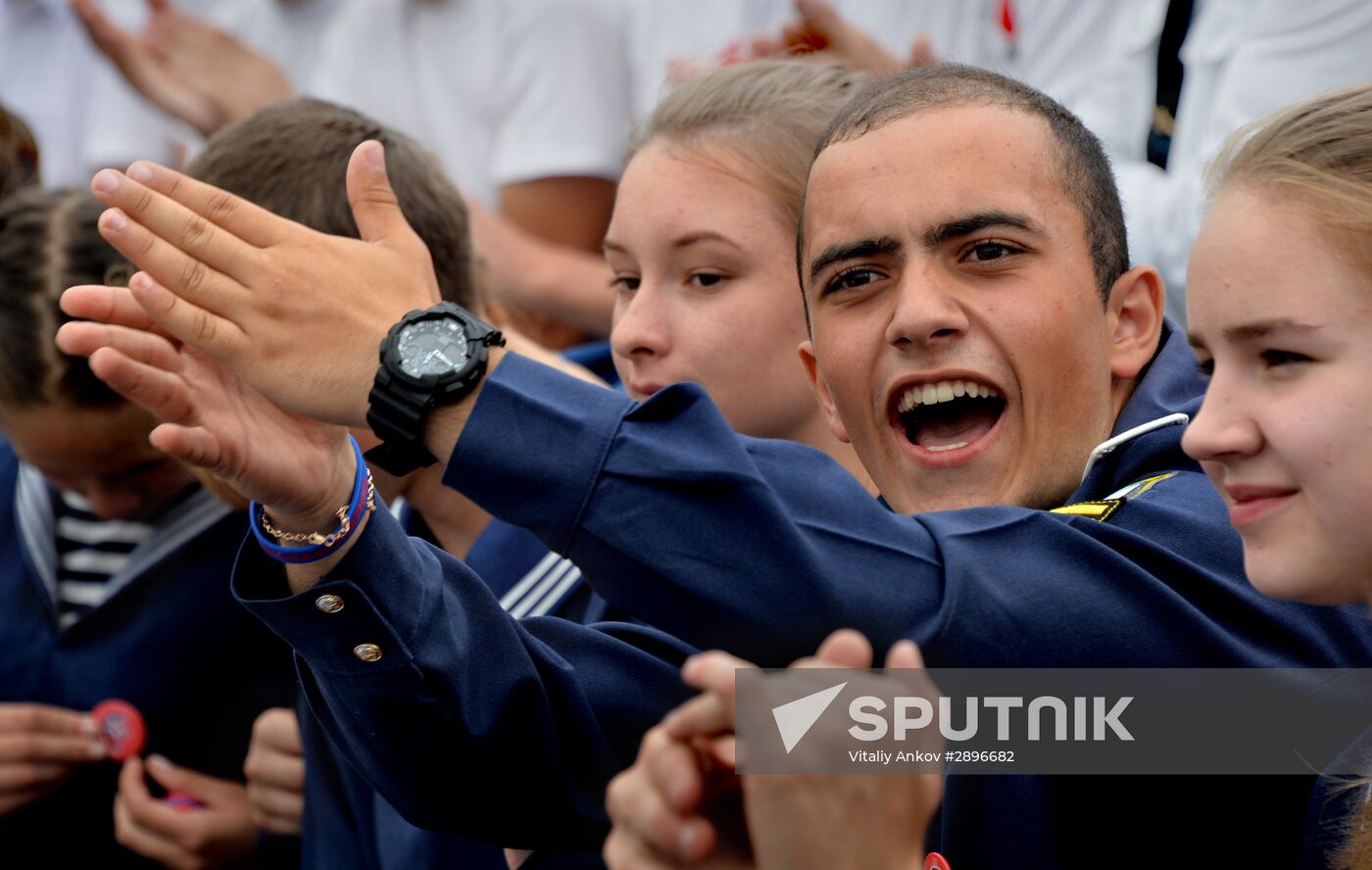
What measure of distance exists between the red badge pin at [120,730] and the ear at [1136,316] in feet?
6.12

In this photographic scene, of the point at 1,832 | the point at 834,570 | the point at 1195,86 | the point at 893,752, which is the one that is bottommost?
the point at 1,832

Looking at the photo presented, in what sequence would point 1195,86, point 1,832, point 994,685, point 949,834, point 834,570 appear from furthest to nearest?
point 1195,86 < point 1,832 < point 949,834 < point 994,685 < point 834,570

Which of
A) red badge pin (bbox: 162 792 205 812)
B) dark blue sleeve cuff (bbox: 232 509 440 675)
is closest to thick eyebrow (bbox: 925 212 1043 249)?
dark blue sleeve cuff (bbox: 232 509 440 675)

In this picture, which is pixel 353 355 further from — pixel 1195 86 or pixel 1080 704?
pixel 1195 86

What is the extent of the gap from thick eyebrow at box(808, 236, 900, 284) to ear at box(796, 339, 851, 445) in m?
0.14

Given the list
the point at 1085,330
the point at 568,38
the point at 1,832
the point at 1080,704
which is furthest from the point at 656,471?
the point at 568,38

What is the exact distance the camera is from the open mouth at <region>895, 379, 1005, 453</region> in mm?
1966

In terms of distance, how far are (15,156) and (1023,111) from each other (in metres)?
2.75

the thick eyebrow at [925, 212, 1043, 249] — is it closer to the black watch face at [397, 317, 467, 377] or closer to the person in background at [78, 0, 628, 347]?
the black watch face at [397, 317, 467, 377]

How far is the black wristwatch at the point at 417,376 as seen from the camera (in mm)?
1542

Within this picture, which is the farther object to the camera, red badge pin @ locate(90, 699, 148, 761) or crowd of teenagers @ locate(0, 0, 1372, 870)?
red badge pin @ locate(90, 699, 148, 761)

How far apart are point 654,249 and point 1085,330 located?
0.75 m

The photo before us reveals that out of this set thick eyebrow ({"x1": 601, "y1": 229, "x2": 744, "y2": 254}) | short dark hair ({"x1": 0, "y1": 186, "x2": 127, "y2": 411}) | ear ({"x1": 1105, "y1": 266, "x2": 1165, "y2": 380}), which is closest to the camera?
ear ({"x1": 1105, "y1": 266, "x2": 1165, "y2": 380})

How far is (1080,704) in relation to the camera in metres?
1.64
